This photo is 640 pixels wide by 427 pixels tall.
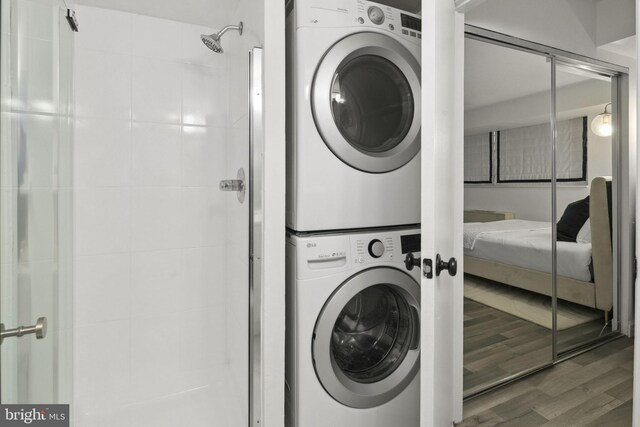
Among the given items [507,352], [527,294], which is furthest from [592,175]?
[507,352]

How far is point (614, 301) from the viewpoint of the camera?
236 cm

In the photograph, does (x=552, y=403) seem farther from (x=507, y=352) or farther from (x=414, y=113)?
(x=414, y=113)

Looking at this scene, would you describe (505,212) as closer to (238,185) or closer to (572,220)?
(572,220)

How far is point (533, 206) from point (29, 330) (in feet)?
7.83

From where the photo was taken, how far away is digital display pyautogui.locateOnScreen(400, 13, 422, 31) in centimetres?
146

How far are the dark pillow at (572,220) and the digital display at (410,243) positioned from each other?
1.26m

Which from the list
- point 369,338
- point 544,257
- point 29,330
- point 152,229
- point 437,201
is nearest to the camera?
point 29,330

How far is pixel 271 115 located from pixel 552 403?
2.04 metres

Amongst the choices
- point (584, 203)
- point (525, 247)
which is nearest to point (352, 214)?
point (525, 247)

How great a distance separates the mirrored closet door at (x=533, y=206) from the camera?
188cm

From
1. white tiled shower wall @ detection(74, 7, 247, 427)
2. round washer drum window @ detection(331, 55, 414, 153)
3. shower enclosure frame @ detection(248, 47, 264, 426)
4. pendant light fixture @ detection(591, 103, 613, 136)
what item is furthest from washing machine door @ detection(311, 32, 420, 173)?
pendant light fixture @ detection(591, 103, 613, 136)

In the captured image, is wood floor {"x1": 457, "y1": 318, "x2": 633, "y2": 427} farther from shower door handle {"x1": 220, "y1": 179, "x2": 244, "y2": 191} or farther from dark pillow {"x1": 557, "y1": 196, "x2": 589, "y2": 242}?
shower door handle {"x1": 220, "y1": 179, "x2": 244, "y2": 191}

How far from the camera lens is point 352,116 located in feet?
4.59

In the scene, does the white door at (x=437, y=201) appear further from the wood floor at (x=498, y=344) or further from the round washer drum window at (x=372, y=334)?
the wood floor at (x=498, y=344)
